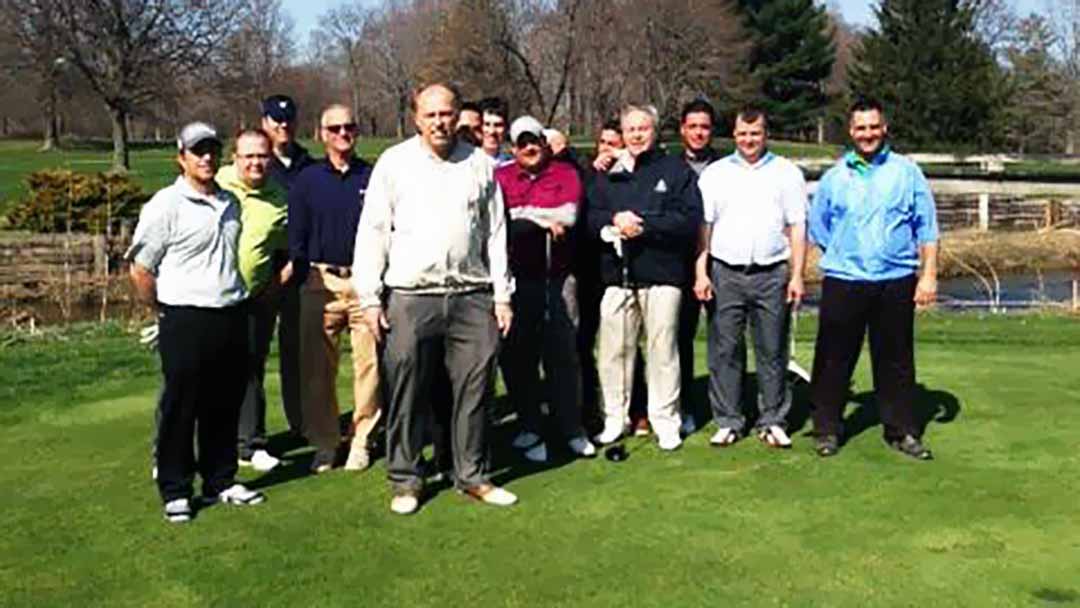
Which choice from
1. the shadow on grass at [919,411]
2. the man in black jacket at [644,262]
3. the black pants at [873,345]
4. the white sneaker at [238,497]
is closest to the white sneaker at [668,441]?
the man in black jacket at [644,262]

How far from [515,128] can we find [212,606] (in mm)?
2823

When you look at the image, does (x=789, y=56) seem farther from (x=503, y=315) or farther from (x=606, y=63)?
(x=503, y=315)

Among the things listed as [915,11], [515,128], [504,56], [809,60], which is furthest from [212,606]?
[809,60]

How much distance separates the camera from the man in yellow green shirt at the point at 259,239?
19.7ft

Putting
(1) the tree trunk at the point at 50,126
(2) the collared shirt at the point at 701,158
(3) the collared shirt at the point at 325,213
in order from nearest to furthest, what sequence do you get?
(3) the collared shirt at the point at 325,213, (2) the collared shirt at the point at 701,158, (1) the tree trunk at the point at 50,126

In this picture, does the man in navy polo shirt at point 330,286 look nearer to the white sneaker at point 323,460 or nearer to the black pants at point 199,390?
the white sneaker at point 323,460

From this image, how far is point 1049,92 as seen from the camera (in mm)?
58531

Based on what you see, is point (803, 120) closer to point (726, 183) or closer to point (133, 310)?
point (133, 310)

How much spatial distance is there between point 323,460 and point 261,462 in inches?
13.3

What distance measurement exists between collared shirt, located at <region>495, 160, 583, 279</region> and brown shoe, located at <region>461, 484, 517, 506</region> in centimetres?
117

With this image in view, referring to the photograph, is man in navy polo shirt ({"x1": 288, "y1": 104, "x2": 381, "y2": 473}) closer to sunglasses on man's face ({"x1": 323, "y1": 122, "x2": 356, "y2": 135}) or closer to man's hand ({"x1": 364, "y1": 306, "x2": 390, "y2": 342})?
sunglasses on man's face ({"x1": 323, "y1": 122, "x2": 356, "y2": 135})

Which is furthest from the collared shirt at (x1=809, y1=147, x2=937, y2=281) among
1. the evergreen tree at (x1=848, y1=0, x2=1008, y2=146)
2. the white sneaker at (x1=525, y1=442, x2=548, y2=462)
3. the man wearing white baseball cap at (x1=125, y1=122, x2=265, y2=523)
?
the evergreen tree at (x1=848, y1=0, x2=1008, y2=146)

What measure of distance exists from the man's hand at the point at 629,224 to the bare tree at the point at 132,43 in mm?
37270

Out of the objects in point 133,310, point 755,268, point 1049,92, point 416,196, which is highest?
point 1049,92
